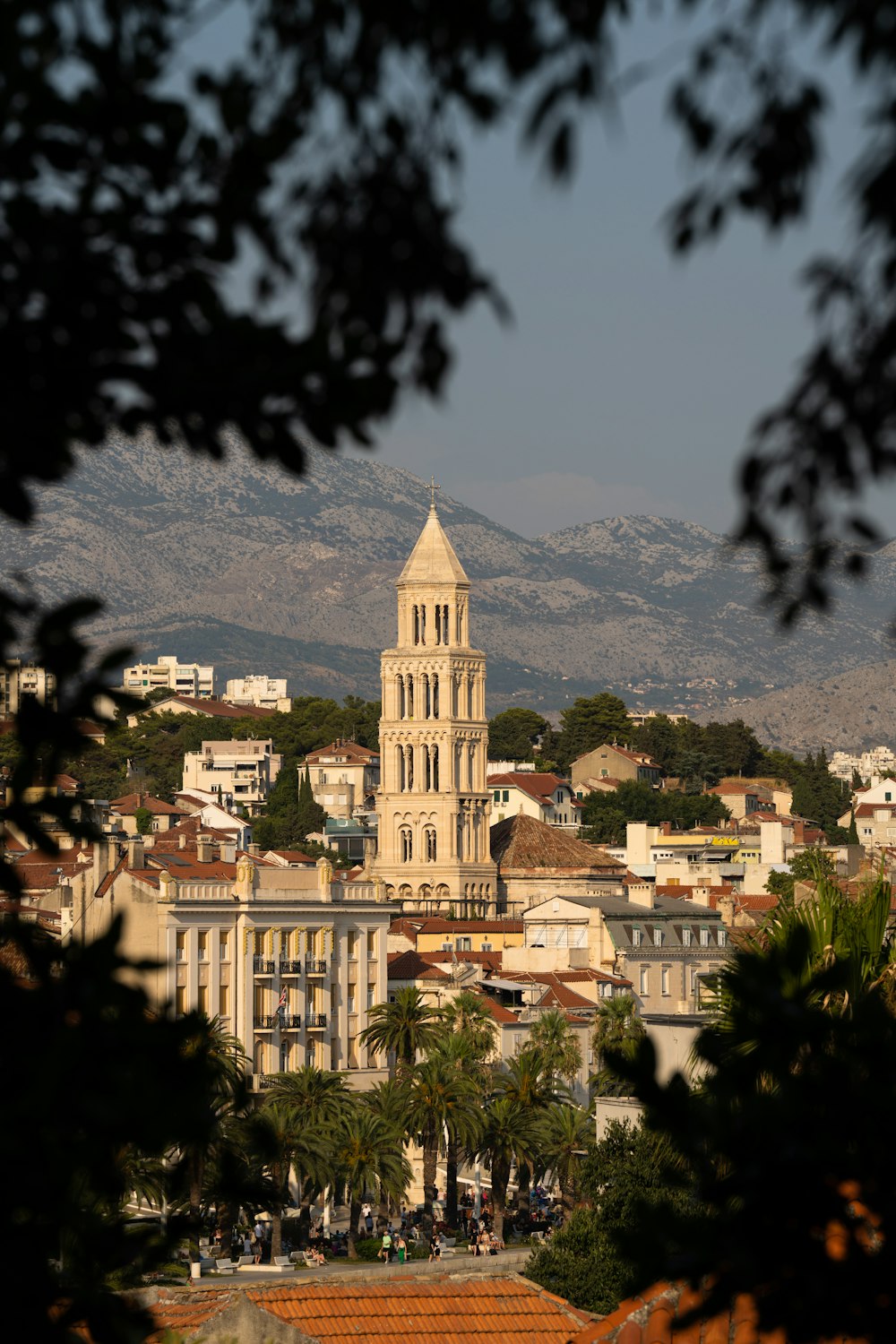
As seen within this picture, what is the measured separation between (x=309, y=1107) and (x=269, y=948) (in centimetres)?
2077

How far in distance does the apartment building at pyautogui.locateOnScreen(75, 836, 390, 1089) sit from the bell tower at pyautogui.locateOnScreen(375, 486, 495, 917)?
45.6 meters

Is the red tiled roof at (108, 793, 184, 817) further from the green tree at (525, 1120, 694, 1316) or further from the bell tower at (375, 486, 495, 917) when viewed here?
the green tree at (525, 1120, 694, 1316)

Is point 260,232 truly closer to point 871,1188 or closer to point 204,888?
point 871,1188

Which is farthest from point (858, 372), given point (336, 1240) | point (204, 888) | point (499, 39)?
point (204, 888)

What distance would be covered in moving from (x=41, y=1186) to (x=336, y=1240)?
56.0 meters

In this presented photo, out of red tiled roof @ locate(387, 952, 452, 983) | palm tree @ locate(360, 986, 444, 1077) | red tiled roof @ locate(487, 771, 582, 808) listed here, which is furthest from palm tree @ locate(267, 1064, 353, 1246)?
red tiled roof @ locate(487, 771, 582, 808)

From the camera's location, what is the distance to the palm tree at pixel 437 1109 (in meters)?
67.4

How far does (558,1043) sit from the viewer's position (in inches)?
3216

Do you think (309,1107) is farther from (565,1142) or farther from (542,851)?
(542,851)

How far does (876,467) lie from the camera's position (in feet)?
24.0

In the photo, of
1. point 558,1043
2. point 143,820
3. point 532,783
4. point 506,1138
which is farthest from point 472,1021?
point 532,783

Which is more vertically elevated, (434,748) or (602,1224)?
(434,748)

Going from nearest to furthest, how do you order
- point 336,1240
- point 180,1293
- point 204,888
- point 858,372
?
1. point 858,372
2. point 180,1293
3. point 336,1240
4. point 204,888

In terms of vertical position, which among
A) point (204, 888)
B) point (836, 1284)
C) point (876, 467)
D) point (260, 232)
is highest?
point (204, 888)
